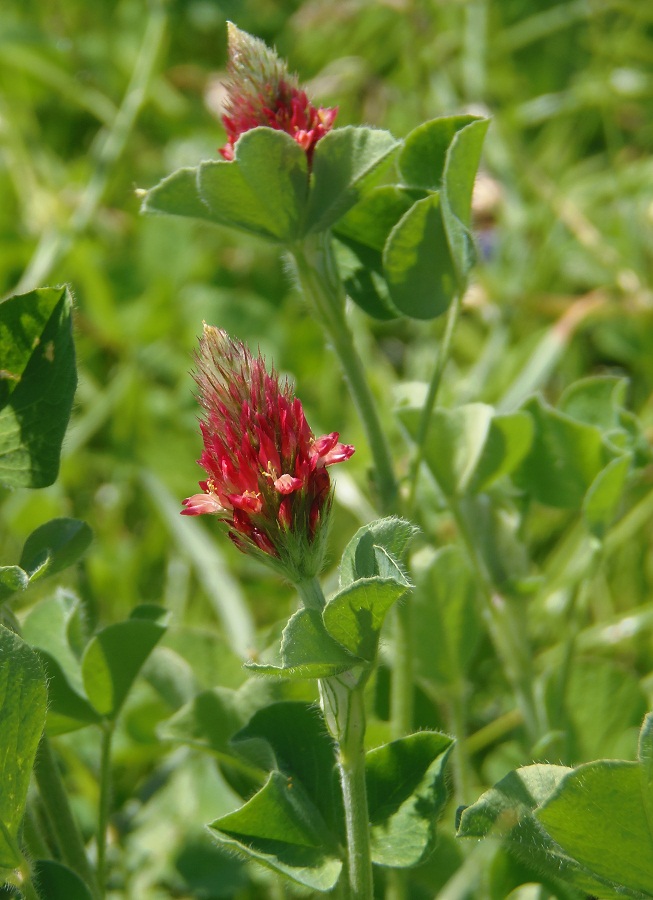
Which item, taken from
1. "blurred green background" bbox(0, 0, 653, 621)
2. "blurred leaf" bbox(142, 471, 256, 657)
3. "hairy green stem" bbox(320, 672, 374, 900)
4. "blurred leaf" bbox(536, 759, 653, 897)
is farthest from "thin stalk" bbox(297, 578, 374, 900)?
"blurred green background" bbox(0, 0, 653, 621)

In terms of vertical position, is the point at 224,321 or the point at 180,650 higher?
the point at 224,321

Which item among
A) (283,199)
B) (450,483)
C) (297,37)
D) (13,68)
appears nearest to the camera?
(283,199)

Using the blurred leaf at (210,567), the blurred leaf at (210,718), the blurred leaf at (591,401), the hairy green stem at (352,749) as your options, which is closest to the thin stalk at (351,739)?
the hairy green stem at (352,749)

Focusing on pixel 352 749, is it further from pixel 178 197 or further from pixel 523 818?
pixel 178 197

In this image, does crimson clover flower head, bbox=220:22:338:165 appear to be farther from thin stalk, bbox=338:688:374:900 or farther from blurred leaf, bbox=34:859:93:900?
blurred leaf, bbox=34:859:93:900

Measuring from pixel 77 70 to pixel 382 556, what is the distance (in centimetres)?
232

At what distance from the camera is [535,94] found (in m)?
2.61

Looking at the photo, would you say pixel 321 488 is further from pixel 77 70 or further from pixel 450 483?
pixel 77 70

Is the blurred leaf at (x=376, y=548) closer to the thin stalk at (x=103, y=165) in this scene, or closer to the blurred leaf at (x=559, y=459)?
the blurred leaf at (x=559, y=459)

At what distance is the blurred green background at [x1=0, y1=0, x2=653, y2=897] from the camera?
1.79 metres

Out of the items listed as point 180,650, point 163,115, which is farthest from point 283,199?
point 163,115

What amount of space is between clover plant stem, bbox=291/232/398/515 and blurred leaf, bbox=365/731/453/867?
20 cm

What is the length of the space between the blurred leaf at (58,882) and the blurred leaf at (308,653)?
0.26 metres

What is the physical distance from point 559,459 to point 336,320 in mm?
311
